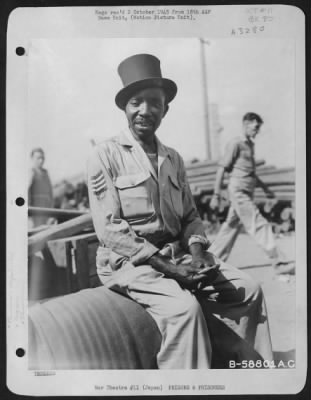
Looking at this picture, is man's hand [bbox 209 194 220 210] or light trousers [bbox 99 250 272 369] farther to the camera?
man's hand [bbox 209 194 220 210]

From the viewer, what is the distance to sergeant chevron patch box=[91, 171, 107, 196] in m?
1.31

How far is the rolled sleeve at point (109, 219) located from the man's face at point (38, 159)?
6.0 inches

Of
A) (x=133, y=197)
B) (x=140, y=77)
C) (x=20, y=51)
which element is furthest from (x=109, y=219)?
(x=20, y=51)

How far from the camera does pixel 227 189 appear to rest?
1.38m

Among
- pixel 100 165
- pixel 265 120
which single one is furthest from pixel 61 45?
pixel 265 120

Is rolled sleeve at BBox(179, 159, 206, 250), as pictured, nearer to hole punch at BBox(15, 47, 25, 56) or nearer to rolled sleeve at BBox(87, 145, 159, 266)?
rolled sleeve at BBox(87, 145, 159, 266)

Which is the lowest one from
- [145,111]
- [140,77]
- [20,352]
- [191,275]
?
[20,352]

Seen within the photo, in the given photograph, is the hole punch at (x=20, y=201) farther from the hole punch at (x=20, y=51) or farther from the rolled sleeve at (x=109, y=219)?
the hole punch at (x=20, y=51)

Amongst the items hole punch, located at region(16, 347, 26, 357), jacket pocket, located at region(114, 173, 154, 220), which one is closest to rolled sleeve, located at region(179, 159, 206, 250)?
jacket pocket, located at region(114, 173, 154, 220)

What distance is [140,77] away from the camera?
1.33m

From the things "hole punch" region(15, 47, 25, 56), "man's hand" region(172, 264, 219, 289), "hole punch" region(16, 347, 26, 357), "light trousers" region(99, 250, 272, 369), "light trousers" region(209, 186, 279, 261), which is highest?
"hole punch" region(15, 47, 25, 56)

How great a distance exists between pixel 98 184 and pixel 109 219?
112mm

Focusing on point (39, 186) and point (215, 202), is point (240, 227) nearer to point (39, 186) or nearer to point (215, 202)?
point (215, 202)

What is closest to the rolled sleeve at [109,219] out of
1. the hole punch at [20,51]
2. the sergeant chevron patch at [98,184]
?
the sergeant chevron patch at [98,184]
